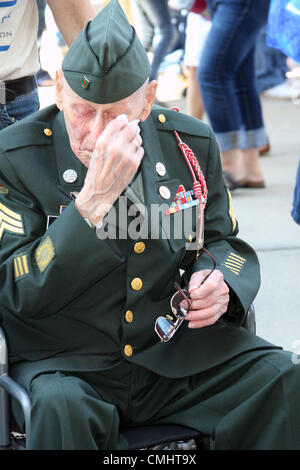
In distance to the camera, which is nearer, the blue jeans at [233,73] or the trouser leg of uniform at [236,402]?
the trouser leg of uniform at [236,402]

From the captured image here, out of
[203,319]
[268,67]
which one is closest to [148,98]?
[203,319]

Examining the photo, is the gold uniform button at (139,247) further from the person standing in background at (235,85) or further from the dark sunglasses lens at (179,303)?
the person standing in background at (235,85)

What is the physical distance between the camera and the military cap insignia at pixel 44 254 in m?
1.85

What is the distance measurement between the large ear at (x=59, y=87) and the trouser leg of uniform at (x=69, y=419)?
65 centimetres

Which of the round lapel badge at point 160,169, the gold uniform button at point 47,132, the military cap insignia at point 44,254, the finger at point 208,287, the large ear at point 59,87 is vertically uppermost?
the large ear at point 59,87

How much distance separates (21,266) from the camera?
1.89m

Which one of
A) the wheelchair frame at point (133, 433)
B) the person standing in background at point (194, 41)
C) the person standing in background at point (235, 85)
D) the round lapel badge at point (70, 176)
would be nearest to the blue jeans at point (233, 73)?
the person standing in background at point (235, 85)

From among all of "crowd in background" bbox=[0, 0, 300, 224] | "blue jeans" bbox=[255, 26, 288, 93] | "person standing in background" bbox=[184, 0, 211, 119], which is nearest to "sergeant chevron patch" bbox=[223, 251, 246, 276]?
"crowd in background" bbox=[0, 0, 300, 224]

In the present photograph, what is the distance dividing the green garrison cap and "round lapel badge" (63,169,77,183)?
8.8 inches

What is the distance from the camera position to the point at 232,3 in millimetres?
4754

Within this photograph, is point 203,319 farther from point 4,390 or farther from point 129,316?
point 4,390

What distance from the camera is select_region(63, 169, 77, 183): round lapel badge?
2018mm

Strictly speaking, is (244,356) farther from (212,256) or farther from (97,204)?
(97,204)
